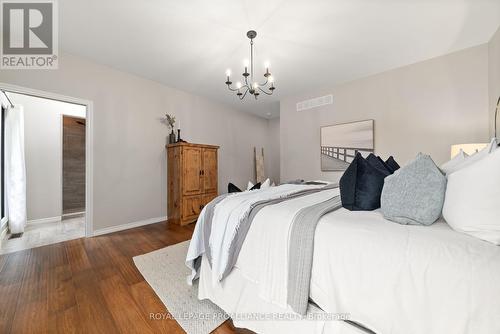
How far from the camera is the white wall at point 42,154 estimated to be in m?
3.38

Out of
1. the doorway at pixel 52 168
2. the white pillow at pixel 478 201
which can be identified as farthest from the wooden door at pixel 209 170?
the white pillow at pixel 478 201

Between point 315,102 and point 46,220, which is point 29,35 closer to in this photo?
point 46,220

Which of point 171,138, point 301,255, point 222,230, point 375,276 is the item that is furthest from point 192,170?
point 375,276

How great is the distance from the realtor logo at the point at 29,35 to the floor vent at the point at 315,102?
3.81m

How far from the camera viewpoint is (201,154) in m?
3.73

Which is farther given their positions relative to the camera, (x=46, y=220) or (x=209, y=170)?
(x=209, y=170)

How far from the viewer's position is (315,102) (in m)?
4.02

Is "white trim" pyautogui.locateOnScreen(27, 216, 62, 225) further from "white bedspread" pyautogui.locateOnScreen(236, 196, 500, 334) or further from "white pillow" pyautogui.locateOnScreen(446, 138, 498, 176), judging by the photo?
"white pillow" pyautogui.locateOnScreen(446, 138, 498, 176)

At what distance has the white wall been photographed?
133 inches

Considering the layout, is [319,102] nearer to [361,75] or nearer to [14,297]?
[361,75]

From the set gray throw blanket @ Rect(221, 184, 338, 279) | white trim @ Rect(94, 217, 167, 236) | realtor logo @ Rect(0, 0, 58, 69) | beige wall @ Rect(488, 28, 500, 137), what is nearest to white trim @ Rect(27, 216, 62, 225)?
white trim @ Rect(94, 217, 167, 236)

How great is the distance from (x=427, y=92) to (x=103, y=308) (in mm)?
4562

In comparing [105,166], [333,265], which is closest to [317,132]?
[333,265]

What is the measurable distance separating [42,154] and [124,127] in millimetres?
1736
